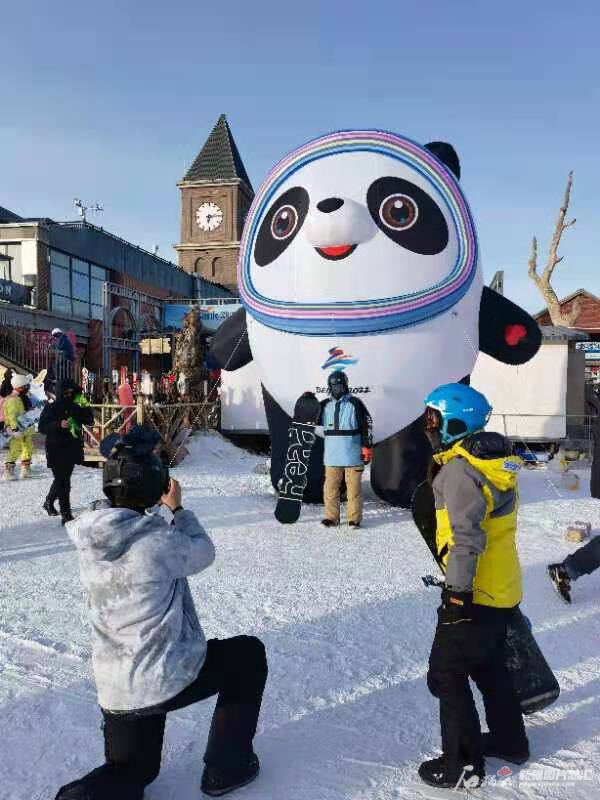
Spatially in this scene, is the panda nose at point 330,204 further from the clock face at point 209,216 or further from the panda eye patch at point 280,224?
the clock face at point 209,216

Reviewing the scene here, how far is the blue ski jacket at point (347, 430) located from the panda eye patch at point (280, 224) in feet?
5.28

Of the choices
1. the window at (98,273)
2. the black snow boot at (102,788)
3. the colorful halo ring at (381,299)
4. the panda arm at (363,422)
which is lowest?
the black snow boot at (102,788)

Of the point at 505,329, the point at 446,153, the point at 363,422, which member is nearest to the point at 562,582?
the point at 363,422

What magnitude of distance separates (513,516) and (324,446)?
399 centimetres

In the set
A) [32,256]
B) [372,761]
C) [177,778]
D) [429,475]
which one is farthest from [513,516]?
[32,256]

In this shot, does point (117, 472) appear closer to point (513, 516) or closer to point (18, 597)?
point (513, 516)

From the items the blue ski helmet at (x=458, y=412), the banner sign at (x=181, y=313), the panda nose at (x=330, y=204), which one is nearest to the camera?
the blue ski helmet at (x=458, y=412)

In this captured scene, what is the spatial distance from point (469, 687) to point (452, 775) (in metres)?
0.28

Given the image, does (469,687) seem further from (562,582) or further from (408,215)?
(408,215)

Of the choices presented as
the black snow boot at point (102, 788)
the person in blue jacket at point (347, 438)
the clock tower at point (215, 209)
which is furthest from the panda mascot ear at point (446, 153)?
the clock tower at point (215, 209)

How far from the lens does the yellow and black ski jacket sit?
7.03 ft

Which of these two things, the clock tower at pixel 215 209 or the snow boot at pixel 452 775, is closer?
the snow boot at pixel 452 775

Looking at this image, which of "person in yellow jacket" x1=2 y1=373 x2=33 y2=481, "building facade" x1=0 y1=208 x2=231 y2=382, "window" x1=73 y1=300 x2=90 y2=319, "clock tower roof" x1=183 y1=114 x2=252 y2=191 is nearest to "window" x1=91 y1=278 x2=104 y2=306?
"building facade" x1=0 y1=208 x2=231 y2=382

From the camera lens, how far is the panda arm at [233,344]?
745cm
